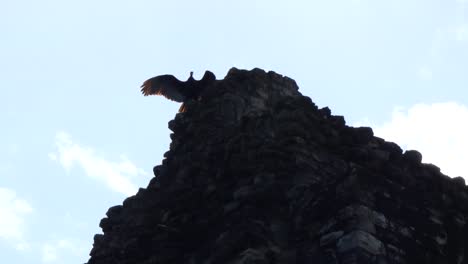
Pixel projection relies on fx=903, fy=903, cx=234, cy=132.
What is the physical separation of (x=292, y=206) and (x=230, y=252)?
0.93 meters

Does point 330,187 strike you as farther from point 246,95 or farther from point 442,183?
point 246,95

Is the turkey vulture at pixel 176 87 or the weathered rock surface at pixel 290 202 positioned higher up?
the turkey vulture at pixel 176 87

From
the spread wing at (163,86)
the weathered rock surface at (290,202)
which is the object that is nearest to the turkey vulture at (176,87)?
the spread wing at (163,86)

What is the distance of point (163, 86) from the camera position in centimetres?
1652

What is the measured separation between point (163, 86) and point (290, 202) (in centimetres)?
768

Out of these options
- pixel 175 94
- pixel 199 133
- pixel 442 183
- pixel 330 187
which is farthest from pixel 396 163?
pixel 175 94

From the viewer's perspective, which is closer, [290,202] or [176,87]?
[290,202]

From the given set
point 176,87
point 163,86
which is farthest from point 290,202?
point 163,86

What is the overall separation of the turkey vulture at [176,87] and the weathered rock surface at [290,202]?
329cm

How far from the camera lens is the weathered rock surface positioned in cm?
839

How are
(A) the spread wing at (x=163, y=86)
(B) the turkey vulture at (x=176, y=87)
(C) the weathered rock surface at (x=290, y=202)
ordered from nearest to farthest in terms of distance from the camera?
(C) the weathered rock surface at (x=290, y=202) < (B) the turkey vulture at (x=176, y=87) < (A) the spread wing at (x=163, y=86)

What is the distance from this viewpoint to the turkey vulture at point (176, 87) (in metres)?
15.9

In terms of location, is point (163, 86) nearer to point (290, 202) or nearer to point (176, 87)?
point (176, 87)

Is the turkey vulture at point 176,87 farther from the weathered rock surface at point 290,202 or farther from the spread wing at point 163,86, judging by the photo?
the weathered rock surface at point 290,202
